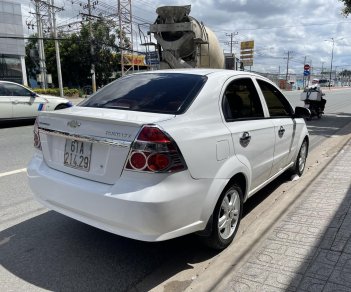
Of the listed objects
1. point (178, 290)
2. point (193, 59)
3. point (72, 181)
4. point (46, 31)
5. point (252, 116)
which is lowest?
point (178, 290)

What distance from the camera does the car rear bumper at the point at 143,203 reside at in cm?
294

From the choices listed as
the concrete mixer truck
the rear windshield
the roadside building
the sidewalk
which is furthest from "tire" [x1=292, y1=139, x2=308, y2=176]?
the roadside building

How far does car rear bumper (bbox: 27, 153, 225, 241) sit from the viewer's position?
9.63 feet

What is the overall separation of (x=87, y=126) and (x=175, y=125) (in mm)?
771

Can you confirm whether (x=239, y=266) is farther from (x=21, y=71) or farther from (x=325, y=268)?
(x=21, y=71)

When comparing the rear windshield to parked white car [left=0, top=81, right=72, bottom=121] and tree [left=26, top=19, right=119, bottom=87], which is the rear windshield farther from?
tree [left=26, top=19, right=119, bottom=87]

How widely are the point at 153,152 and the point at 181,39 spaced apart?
11.1 meters

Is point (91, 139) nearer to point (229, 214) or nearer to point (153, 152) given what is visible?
point (153, 152)

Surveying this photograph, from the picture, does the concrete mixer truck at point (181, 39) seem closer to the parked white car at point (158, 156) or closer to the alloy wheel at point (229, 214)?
the parked white car at point (158, 156)

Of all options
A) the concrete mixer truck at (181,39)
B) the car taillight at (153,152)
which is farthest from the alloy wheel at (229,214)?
the concrete mixer truck at (181,39)

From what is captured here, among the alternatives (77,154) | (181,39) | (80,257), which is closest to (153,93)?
(77,154)

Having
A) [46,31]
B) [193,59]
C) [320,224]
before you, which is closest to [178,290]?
[320,224]

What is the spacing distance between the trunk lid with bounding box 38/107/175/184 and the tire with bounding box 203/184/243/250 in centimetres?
99

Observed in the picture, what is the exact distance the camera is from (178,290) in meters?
3.11
